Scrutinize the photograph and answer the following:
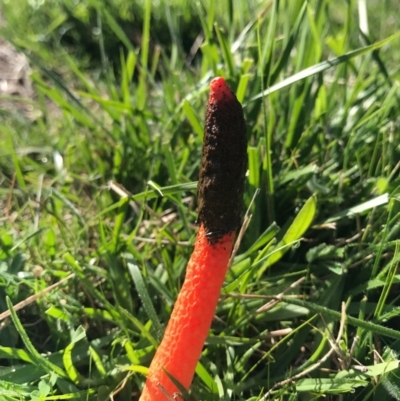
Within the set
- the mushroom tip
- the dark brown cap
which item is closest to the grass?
the dark brown cap

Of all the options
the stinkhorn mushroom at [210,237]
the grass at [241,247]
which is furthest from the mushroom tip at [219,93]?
the grass at [241,247]

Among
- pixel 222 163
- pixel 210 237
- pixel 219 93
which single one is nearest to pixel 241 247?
pixel 210 237

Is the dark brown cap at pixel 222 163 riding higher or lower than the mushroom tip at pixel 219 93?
lower

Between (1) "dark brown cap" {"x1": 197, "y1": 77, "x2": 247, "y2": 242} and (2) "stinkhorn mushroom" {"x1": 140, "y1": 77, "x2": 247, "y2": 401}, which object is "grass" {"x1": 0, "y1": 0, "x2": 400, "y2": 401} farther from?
(1) "dark brown cap" {"x1": 197, "y1": 77, "x2": 247, "y2": 242}

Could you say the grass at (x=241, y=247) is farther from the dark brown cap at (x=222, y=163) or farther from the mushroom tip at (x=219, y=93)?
the mushroom tip at (x=219, y=93)

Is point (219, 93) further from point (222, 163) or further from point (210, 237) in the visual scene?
point (210, 237)

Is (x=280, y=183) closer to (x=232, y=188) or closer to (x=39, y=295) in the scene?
(x=232, y=188)

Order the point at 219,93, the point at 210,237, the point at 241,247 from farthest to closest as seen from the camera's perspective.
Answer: the point at 241,247
the point at 210,237
the point at 219,93
